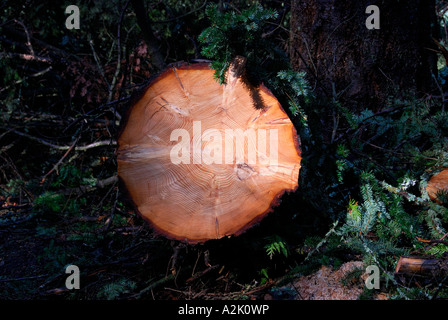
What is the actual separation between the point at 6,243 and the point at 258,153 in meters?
2.14

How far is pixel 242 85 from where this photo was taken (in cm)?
207

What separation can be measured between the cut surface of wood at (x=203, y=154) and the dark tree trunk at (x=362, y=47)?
107 cm

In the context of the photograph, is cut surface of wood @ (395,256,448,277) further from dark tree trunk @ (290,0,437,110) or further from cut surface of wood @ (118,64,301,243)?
dark tree trunk @ (290,0,437,110)

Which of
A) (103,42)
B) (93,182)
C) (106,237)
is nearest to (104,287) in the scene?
(106,237)

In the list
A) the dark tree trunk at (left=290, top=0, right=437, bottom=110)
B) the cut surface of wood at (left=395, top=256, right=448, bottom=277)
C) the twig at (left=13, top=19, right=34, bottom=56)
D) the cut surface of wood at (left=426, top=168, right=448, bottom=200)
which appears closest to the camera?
the cut surface of wood at (left=395, top=256, right=448, bottom=277)

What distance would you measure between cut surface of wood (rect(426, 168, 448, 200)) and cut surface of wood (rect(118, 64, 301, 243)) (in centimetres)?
104

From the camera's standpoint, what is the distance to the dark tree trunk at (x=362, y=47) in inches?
113

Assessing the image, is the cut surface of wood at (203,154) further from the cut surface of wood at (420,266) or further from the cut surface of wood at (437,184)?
the cut surface of wood at (437,184)

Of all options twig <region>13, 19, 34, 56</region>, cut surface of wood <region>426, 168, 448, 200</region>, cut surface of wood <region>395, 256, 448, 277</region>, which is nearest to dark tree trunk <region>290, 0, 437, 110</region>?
cut surface of wood <region>426, 168, 448, 200</region>

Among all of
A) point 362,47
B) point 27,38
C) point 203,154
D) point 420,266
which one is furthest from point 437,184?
point 27,38

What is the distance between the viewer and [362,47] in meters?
2.91

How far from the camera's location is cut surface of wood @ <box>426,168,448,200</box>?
7.56 ft

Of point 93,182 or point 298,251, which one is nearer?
point 298,251
